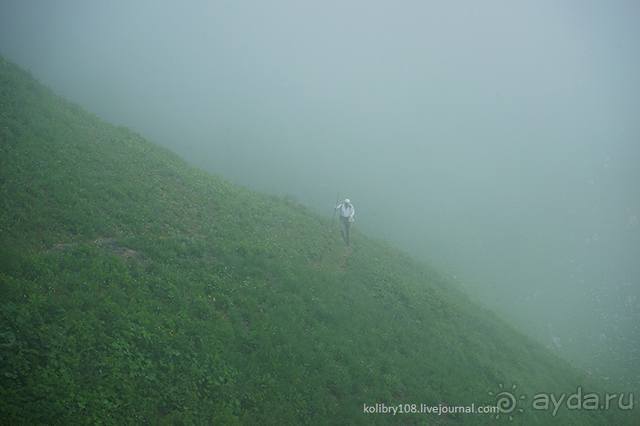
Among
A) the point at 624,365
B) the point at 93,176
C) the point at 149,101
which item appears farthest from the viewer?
the point at 149,101

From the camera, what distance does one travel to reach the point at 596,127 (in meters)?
82.8

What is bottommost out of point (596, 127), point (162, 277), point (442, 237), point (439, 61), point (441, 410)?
point (441, 410)

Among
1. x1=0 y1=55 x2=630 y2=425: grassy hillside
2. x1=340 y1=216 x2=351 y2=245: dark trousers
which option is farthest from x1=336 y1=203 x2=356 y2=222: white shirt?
x1=0 y1=55 x2=630 y2=425: grassy hillside

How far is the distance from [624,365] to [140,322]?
4949cm

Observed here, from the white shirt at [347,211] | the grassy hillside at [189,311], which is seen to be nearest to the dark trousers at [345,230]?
the white shirt at [347,211]

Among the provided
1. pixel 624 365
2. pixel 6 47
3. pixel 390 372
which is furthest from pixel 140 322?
pixel 6 47

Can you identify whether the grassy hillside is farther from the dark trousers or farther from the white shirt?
the white shirt

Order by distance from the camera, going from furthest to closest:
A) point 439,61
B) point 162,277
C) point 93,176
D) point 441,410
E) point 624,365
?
1. point 439,61
2. point 624,365
3. point 93,176
4. point 441,410
5. point 162,277

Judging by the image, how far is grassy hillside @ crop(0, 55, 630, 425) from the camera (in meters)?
10.5

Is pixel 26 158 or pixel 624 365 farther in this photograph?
pixel 624 365

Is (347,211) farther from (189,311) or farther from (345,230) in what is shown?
(189,311)

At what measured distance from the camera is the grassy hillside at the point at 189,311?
10453mm

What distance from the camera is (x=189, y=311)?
1394 cm

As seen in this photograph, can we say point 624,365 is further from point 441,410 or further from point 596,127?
point 596,127
